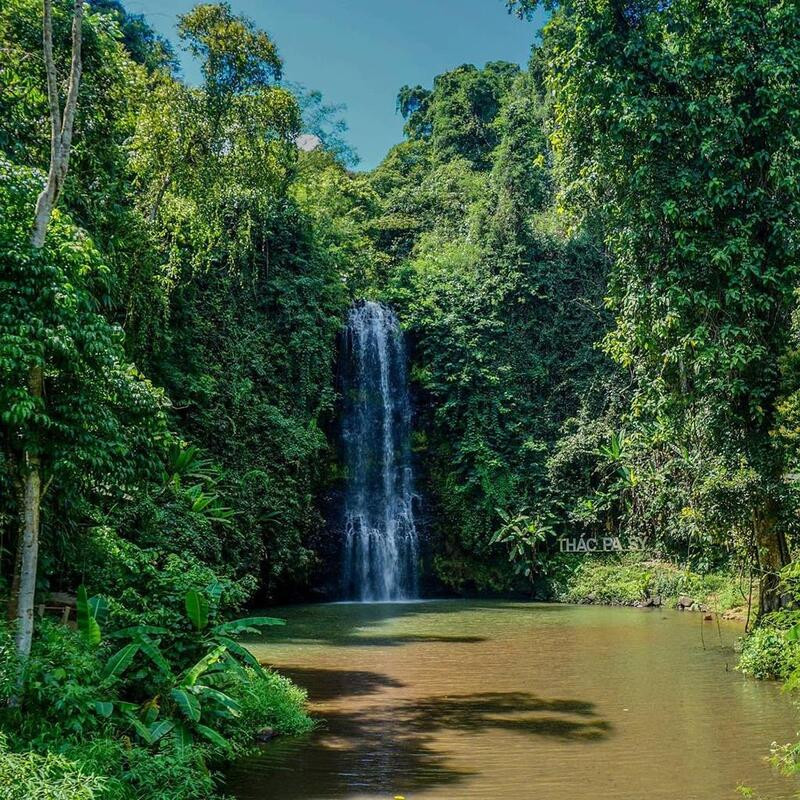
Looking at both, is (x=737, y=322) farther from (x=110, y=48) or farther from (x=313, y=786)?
(x=110, y=48)

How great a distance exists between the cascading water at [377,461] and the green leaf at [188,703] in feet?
49.5

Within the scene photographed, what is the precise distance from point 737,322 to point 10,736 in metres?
9.81

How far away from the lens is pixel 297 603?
2059 centimetres

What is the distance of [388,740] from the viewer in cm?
731

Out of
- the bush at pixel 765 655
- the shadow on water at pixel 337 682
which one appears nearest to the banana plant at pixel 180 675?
the shadow on water at pixel 337 682

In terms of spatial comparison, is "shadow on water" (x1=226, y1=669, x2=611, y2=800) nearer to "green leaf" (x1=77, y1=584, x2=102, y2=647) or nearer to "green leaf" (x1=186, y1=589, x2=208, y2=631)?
"green leaf" (x1=186, y1=589, x2=208, y2=631)

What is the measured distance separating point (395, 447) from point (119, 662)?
17.2 metres

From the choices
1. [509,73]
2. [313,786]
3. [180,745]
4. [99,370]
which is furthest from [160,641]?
[509,73]

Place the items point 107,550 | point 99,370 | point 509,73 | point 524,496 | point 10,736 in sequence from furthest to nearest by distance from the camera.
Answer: point 509,73 → point 524,496 → point 107,550 → point 99,370 → point 10,736

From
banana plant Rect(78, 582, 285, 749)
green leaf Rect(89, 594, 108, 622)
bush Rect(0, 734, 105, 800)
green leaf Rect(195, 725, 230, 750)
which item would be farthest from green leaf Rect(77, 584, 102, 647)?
bush Rect(0, 734, 105, 800)

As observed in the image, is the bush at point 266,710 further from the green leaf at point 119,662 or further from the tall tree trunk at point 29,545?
the tall tree trunk at point 29,545

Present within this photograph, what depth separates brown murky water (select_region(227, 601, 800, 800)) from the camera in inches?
236

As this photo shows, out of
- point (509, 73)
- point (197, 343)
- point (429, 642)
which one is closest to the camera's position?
point (429, 642)

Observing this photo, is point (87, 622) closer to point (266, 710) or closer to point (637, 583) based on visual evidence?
point (266, 710)
